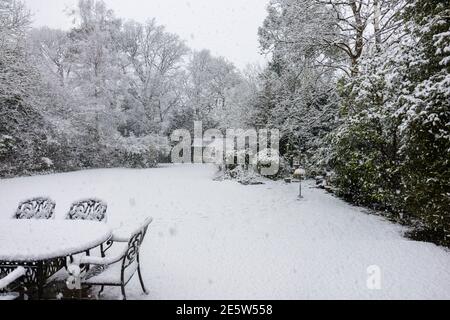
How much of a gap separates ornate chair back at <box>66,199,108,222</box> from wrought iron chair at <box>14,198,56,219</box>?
0.32 m

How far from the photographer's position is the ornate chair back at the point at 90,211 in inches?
198

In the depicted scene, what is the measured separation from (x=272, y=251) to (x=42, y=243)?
373 centimetres

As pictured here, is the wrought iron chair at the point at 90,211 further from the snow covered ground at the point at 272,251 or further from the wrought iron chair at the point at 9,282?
the wrought iron chair at the point at 9,282

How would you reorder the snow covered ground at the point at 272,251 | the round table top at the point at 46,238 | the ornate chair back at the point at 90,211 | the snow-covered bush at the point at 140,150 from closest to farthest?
→ the round table top at the point at 46,238
the snow covered ground at the point at 272,251
the ornate chair back at the point at 90,211
the snow-covered bush at the point at 140,150

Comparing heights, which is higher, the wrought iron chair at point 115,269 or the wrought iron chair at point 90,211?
the wrought iron chair at point 90,211

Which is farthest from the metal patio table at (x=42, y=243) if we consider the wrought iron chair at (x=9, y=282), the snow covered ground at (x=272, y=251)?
the snow covered ground at (x=272, y=251)

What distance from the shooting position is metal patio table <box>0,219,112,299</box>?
3248mm

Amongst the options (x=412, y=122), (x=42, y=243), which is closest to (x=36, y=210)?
(x=42, y=243)

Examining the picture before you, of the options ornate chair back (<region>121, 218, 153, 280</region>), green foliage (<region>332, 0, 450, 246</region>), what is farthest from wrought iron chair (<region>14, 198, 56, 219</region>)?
green foliage (<region>332, 0, 450, 246</region>)

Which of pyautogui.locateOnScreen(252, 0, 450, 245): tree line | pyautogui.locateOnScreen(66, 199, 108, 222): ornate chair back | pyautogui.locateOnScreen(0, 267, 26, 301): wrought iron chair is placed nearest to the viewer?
pyautogui.locateOnScreen(0, 267, 26, 301): wrought iron chair

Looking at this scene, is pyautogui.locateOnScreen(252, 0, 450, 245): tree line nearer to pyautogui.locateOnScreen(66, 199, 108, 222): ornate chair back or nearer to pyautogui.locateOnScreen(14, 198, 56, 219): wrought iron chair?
pyautogui.locateOnScreen(66, 199, 108, 222): ornate chair back

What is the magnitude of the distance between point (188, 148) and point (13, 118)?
18380 millimetres

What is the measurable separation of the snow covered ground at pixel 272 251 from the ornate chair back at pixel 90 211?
1084 millimetres
